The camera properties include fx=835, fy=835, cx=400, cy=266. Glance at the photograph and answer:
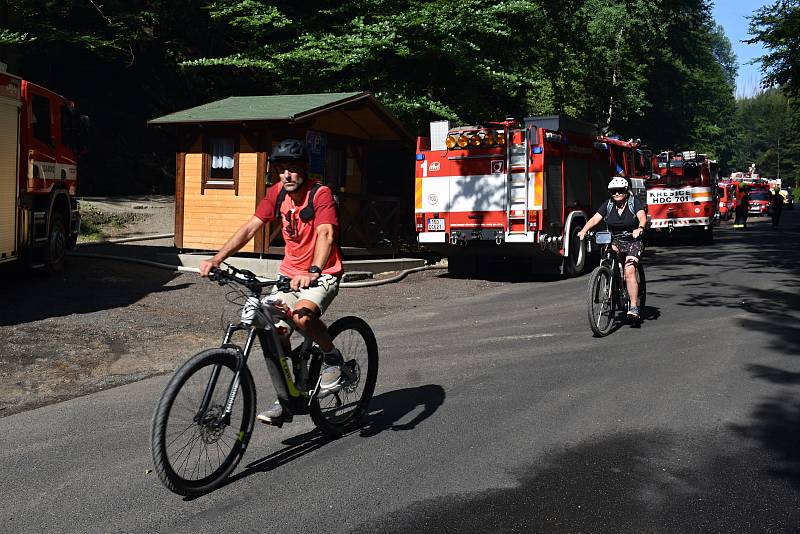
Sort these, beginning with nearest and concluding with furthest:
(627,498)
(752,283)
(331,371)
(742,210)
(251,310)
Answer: (627,498)
(251,310)
(331,371)
(752,283)
(742,210)

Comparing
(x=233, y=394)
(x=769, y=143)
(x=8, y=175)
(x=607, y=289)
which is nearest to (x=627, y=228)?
(x=607, y=289)

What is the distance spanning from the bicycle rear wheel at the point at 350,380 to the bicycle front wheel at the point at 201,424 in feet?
2.26

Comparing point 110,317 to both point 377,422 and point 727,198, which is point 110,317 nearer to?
point 377,422

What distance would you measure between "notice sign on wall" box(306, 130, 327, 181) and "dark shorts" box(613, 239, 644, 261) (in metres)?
8.06

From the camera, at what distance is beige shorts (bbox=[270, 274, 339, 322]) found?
5.25 m

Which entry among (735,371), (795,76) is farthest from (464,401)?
(795,76)

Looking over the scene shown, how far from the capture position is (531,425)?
611 centimetres

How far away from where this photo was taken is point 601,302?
32.6ft

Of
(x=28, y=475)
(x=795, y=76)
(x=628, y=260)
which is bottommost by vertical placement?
(x=28, y=475)

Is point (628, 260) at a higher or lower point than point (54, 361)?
higher

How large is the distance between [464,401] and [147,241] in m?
18.0

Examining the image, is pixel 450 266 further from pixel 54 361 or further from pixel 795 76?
pixel 795 76

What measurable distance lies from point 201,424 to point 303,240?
55.7 inches

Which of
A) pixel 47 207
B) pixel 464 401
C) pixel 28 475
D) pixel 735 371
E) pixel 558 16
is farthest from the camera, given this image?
pixel 558 16
